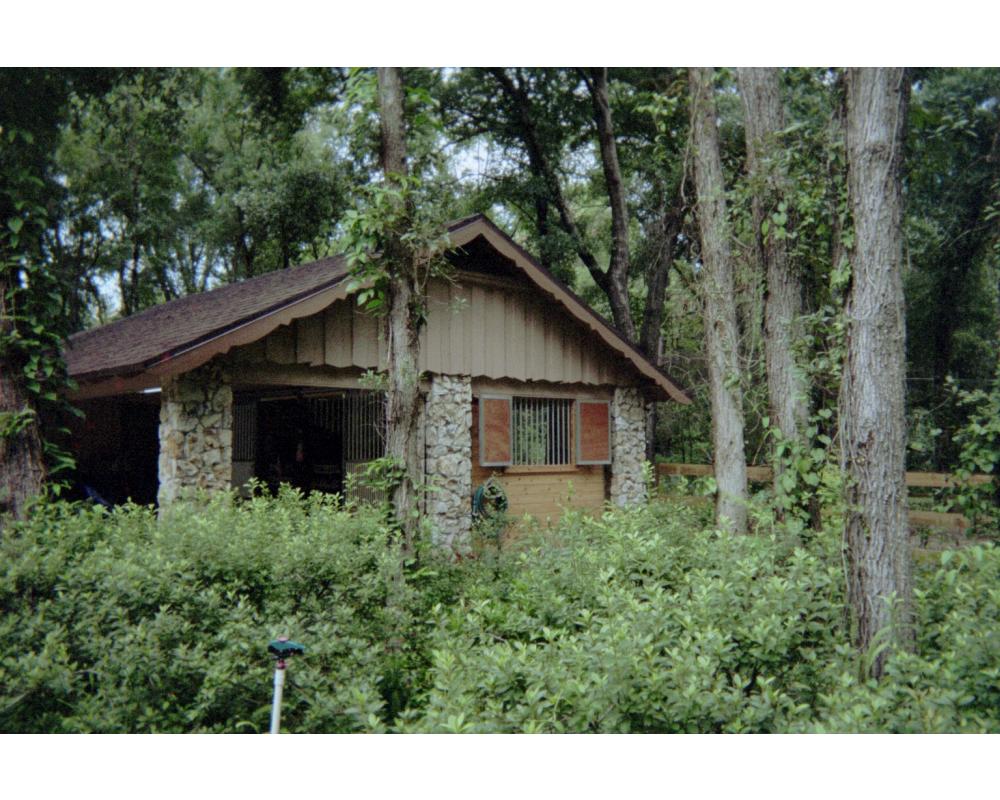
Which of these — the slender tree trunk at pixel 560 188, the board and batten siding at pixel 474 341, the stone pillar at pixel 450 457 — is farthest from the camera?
the slender tree trunk at pixel 560 188

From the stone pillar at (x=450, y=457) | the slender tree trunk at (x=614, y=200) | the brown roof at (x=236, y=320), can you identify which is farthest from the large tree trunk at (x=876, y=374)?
the slender tree trunk at (x=614, y=200)

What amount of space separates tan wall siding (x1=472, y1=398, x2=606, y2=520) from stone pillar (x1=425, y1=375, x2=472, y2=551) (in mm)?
314

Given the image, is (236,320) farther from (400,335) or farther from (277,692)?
(277,692)

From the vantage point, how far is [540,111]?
13.3m

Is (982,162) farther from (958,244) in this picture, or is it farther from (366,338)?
(366,338)

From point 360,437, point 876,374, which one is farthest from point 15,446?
point 360,437

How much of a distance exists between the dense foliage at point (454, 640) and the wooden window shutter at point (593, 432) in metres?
5.14

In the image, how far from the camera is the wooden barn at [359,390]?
6.37m

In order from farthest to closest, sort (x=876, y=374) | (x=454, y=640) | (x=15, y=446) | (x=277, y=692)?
(x=15, y=446) → (x=454, y=640) → (x=876, y=374) → (x=277, y=692)

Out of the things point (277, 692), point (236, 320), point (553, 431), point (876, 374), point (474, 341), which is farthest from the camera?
point (553, 431)

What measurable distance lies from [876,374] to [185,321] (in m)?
6.88

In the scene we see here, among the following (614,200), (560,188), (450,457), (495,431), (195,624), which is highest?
(560,188)

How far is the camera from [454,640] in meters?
3.40

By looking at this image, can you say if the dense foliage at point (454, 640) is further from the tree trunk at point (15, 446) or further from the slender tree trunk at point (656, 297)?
the slender tree trunk at point (656, 297)
